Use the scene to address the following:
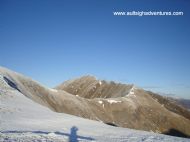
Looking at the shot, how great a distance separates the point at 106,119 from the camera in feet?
367

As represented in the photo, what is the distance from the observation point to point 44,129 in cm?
1784

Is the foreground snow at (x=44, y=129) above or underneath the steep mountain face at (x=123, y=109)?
underneath

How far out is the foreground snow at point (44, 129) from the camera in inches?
582

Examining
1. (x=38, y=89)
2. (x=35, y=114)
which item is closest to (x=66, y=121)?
(x=35, y=114)

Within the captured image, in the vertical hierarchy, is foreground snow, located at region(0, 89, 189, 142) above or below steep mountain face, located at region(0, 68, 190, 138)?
below

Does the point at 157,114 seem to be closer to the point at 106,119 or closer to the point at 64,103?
the point at 106,119

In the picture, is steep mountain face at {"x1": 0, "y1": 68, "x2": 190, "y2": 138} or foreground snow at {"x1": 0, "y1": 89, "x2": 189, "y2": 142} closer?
foreground snow at {"x1": 0, "y1": 89, "x2": 189, "y2": 142}

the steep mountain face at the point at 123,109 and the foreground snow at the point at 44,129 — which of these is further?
the steep mountain face at the point at 123,109

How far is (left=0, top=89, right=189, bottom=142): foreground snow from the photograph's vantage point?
14.8 m

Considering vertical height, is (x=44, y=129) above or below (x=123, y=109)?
below

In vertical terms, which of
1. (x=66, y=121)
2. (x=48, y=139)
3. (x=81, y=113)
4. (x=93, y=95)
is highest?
(x=93, y=95)

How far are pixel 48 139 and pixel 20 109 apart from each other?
32.7 feet

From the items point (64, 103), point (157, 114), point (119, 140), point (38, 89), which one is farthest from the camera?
point (157, 114)

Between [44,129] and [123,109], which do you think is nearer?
[44,129]
